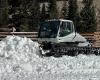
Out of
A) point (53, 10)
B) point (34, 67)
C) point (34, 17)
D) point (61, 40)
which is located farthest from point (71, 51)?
point (53, 10)

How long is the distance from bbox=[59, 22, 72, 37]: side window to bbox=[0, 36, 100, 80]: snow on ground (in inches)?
103

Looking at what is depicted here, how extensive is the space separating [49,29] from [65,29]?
2.88 ft

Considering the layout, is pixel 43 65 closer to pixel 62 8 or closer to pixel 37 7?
pixel 37 7

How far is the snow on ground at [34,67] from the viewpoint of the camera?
14.5 meters

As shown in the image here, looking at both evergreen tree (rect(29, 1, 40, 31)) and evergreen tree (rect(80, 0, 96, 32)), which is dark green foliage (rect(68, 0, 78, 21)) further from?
evergreen tree (rect(29, 1, 40, 31))

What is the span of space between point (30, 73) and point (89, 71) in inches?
90.5

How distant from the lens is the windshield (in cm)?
2389

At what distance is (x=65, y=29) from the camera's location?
24.2 meters

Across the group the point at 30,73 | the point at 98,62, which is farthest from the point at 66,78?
the point at 98,62

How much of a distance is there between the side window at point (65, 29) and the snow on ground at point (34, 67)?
262 centimetres

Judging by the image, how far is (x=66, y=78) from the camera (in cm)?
1405

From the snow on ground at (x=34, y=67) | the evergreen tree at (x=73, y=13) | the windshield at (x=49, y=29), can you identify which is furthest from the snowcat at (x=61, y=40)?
the evergreen tree at (x=73, y=13)

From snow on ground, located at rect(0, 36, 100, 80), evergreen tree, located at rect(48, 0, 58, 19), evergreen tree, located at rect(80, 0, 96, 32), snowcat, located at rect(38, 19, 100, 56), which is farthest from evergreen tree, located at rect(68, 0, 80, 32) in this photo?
snow on ground, located at rect(0, 36, 100, 80)

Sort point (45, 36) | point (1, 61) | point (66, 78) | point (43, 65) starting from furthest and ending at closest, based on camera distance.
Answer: point (45, 36) < point (1, 61) < point (43, 65) < point (66, 78)
